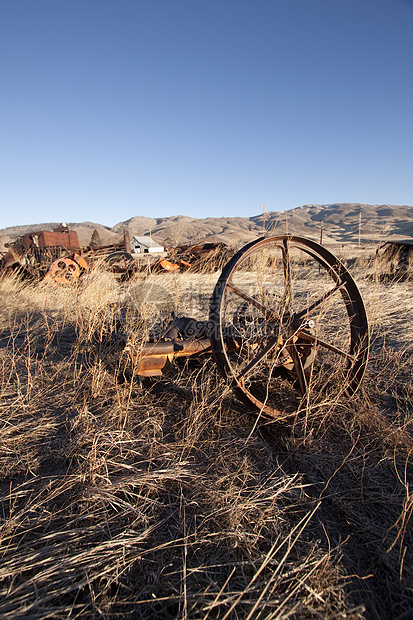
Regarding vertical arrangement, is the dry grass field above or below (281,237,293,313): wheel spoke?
below

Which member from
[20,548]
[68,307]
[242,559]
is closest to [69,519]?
[20,548]

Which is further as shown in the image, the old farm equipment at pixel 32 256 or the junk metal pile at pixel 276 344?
the old farm equipment at pixel 32 256

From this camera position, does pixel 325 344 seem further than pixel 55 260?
No

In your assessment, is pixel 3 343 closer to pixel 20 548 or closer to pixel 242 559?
pixel 20 548

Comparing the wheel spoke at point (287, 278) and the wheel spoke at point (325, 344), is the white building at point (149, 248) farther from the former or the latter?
the wheel spoke at point (325, 344)

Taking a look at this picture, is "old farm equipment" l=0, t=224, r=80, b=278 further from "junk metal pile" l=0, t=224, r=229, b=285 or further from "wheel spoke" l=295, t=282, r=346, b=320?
"wheel spoke" l=295, t=282, r=346, b=320

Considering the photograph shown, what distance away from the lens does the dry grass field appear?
1116 mm

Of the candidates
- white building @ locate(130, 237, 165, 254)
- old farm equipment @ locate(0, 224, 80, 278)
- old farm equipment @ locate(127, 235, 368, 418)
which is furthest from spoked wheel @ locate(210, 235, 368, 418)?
old farm equipment @ locate(0, 224, 80, 278)

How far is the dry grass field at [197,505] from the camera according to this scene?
1.12 meters

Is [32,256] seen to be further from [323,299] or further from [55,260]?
[323,299]

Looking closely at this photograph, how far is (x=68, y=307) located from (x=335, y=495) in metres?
4.22

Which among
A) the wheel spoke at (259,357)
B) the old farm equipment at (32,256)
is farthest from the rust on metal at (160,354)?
the old farm equipment at (32,256)

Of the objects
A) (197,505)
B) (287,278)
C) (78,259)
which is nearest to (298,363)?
(287,278)

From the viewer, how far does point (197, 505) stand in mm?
1493
